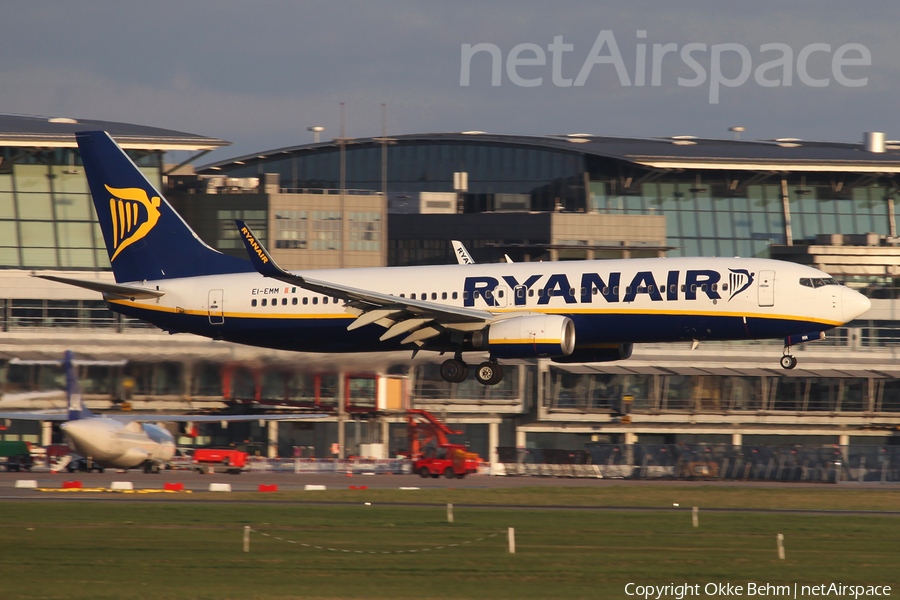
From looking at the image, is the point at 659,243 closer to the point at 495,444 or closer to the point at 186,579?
the point at 495,444

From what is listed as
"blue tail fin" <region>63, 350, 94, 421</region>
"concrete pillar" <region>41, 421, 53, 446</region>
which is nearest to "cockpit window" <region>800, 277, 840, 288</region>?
"blue tail fin" <region>63, 350, 94, 421</region>

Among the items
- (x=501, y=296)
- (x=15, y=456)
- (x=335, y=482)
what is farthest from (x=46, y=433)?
(x=501, y=296)

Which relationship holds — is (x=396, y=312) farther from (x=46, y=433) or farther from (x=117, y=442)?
(x=46, y=433)

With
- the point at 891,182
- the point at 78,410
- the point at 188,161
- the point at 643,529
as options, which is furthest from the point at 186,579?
the point at 891,182

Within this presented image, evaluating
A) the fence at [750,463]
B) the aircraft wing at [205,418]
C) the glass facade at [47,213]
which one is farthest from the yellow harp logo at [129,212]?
the glass facade at [47,213]

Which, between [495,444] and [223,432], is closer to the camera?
[223,432]

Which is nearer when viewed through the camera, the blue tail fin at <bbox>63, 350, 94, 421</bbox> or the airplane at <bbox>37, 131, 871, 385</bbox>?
the airplane at <bbox>37, 131, 871, 385</bbox>

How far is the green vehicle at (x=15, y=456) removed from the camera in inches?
2463

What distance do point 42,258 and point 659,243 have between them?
57514 millimetres

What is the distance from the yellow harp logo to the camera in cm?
4859

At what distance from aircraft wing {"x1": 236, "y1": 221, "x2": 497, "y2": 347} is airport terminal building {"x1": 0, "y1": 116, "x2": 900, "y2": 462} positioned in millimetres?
22201

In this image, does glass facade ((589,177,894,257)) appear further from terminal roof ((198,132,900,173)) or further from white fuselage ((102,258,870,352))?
white fuselage ((102,258,870,352))

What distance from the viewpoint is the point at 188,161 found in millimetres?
104500

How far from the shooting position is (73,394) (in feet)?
191
